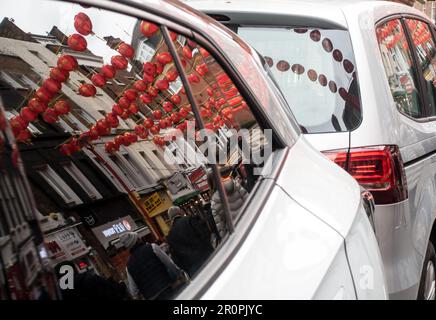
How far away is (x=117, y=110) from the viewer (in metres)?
2.66

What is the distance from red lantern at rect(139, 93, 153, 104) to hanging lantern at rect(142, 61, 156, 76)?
10 cm

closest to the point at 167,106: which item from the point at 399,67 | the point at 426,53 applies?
the point at 399,67

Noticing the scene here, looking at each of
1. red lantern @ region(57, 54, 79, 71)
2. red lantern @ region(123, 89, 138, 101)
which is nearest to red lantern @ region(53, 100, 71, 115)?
red lantern @ region(57, 54, 79, 71)

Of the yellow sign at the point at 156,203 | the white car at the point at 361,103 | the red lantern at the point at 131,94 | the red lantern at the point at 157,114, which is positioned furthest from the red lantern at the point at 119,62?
the white car at the point at 361,103

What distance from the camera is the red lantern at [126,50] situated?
239 cm

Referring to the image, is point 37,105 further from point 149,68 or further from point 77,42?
point 149,68

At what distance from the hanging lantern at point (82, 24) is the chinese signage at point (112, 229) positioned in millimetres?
800

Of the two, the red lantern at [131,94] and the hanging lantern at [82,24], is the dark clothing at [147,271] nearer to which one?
the red lantern at [131,94]

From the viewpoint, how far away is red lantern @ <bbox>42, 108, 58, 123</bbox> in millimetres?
2634

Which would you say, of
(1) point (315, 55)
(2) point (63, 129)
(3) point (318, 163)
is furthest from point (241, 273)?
(1) point (315, 55)

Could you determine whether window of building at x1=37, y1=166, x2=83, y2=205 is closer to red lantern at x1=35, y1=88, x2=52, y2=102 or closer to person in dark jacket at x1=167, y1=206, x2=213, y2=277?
red lantern at x1=35, y1=88, x2=52, y2=102

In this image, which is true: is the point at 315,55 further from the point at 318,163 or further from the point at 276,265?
the point at 276,265

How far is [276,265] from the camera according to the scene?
148 cm
